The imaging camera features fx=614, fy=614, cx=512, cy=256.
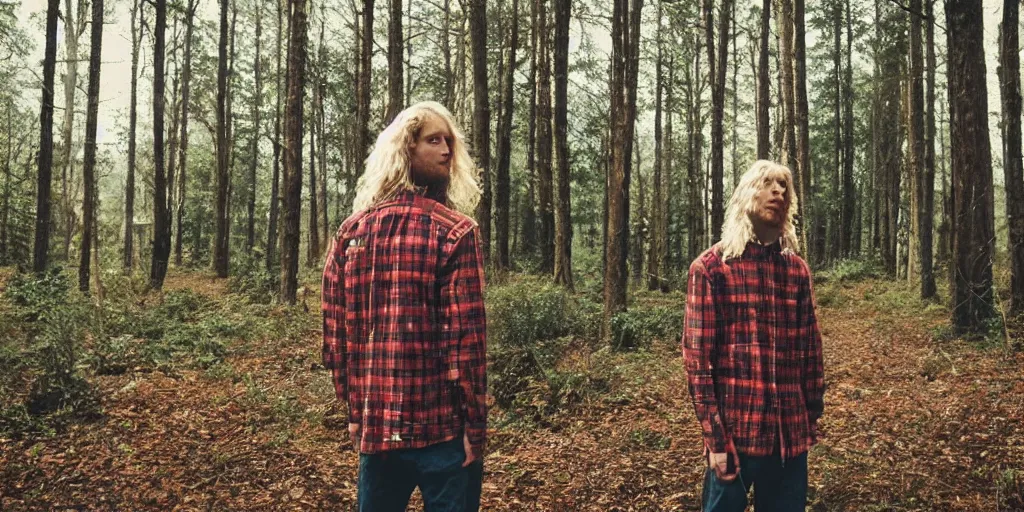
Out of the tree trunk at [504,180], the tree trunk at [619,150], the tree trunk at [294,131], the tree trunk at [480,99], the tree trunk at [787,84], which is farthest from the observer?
the tree trunk at [504,180]

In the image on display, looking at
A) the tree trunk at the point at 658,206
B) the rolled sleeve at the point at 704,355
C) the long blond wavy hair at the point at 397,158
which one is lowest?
the rolled sleeve at the point at 704,355

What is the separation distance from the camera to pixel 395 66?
41.0 ft

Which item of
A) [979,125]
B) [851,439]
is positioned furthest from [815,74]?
[851,439]

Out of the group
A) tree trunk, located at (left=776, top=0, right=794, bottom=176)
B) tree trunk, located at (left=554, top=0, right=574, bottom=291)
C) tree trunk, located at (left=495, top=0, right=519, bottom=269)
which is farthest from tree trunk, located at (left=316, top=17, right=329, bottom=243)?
tree trunk, located at (left=776, top=0, right=794, bottom=176)

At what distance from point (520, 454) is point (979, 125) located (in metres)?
9.32

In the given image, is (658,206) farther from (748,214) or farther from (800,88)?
(748,214)

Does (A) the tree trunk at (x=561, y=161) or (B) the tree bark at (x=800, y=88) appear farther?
(A) the tree trunk at (x=561, y=161)

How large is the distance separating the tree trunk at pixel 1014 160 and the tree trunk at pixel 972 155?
1.34 ft

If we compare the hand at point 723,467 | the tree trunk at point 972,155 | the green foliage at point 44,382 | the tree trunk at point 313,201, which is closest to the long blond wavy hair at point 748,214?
the hand at point 723,467

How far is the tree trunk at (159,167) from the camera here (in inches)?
648

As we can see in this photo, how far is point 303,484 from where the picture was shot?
516 centimetres

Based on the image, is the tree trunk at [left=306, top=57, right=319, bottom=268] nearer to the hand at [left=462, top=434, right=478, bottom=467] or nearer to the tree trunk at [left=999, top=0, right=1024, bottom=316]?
the tree trunk at [left=999, top=0, right=1024, bottom=316]

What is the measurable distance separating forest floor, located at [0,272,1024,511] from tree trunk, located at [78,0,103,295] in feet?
28.7

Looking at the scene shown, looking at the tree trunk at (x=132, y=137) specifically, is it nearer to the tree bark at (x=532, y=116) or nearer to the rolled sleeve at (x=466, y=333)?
the tree bark at (x=532, y=116)
